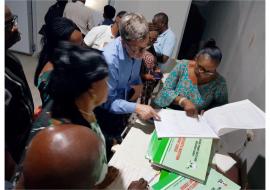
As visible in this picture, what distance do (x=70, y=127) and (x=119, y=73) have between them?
72cm

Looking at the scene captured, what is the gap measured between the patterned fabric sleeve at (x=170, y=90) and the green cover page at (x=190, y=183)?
53 centimetres

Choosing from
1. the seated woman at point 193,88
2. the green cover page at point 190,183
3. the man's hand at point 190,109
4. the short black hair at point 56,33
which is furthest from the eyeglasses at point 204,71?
the short black hair at point 56,33

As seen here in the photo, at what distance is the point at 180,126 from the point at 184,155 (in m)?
0.20

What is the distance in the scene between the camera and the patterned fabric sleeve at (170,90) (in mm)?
1436

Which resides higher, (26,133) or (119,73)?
(119,73)

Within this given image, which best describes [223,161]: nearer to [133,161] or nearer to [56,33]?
[133,161]

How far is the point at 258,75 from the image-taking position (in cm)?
146

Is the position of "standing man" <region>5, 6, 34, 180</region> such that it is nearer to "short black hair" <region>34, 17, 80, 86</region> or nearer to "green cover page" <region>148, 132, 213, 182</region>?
"short black hair" <region>34, 17, 80, 86</region>

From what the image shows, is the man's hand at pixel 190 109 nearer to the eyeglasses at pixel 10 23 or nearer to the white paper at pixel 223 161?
the white paper at pixel 223 161

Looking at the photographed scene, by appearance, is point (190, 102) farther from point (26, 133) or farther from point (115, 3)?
point (115, 3)

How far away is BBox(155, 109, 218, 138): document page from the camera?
1160mm

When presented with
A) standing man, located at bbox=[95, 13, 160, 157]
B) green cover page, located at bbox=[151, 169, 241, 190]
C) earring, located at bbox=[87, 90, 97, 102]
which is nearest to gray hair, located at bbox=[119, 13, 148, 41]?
standing man, located at bbox=[95, 13, 160, 157]

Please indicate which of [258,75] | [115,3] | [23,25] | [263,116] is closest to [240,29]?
[258,75]

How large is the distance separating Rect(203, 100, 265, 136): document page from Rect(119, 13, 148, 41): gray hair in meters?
0.57
